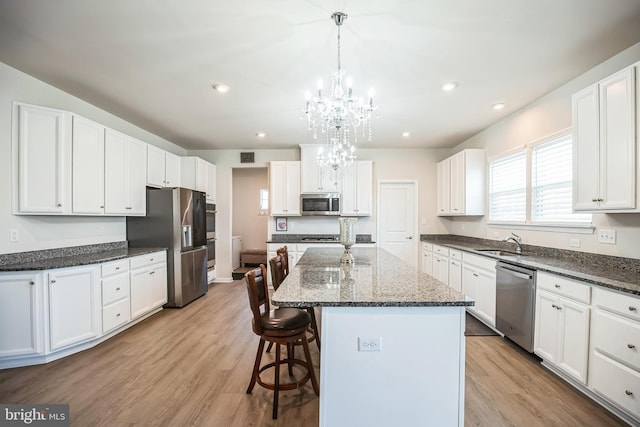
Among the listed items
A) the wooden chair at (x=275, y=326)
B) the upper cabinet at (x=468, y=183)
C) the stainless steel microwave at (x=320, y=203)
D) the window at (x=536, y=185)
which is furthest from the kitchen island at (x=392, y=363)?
the stainless steel microwave at (x=320, y=203)

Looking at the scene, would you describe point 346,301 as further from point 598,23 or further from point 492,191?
point 492,191

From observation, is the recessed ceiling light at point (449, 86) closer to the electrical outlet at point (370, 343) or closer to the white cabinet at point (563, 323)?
the white cabinet at point (563, 323)

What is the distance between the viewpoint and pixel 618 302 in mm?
1770

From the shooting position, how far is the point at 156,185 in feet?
13.6

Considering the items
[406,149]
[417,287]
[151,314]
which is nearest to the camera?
[417,287]

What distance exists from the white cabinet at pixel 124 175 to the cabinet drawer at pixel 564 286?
4574 mm

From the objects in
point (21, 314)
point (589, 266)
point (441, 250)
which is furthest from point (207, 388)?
point (441, 250)

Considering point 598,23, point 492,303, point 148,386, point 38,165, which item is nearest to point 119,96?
point 38,165

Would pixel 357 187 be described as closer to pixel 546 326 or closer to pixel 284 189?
pixel 284 189

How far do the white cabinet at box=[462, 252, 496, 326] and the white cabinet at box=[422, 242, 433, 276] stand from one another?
1106 millimetres

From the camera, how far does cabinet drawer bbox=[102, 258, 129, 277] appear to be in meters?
2.88

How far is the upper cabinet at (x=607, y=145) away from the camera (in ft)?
6.39

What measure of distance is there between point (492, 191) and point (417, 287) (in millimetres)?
3228

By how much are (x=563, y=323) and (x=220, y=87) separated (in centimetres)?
380
